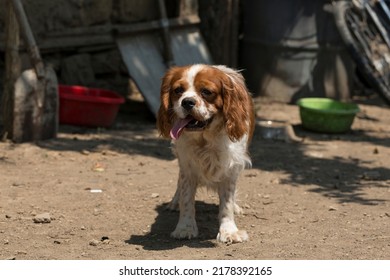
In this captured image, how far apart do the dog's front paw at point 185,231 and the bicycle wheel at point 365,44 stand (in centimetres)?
471

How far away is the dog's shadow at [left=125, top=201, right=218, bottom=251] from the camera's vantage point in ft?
18.8

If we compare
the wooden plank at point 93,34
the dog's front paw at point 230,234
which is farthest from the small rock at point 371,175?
the wooden plank at point 93,34

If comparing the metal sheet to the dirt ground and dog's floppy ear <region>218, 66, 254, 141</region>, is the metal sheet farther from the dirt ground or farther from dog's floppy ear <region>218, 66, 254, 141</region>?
dog's floppy ear <region>218, 66, 254, 141</region>

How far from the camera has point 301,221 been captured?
6.34 meters

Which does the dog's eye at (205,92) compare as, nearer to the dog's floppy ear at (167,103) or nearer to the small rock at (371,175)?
the dog's floppy ear at (167,103)

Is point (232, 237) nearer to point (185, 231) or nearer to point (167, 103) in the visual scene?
point (185, 231)

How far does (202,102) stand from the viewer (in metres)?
5.45

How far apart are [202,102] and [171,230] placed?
1.12 meters

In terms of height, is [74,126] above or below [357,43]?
below

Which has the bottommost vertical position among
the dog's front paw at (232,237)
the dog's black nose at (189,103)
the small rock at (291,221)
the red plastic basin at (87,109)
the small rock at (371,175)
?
the small rock at (371,175)

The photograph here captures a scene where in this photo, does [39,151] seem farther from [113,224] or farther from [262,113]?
[262,113]

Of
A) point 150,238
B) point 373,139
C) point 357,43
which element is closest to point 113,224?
point 150,238

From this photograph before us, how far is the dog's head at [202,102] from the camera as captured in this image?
5453 millimetres
